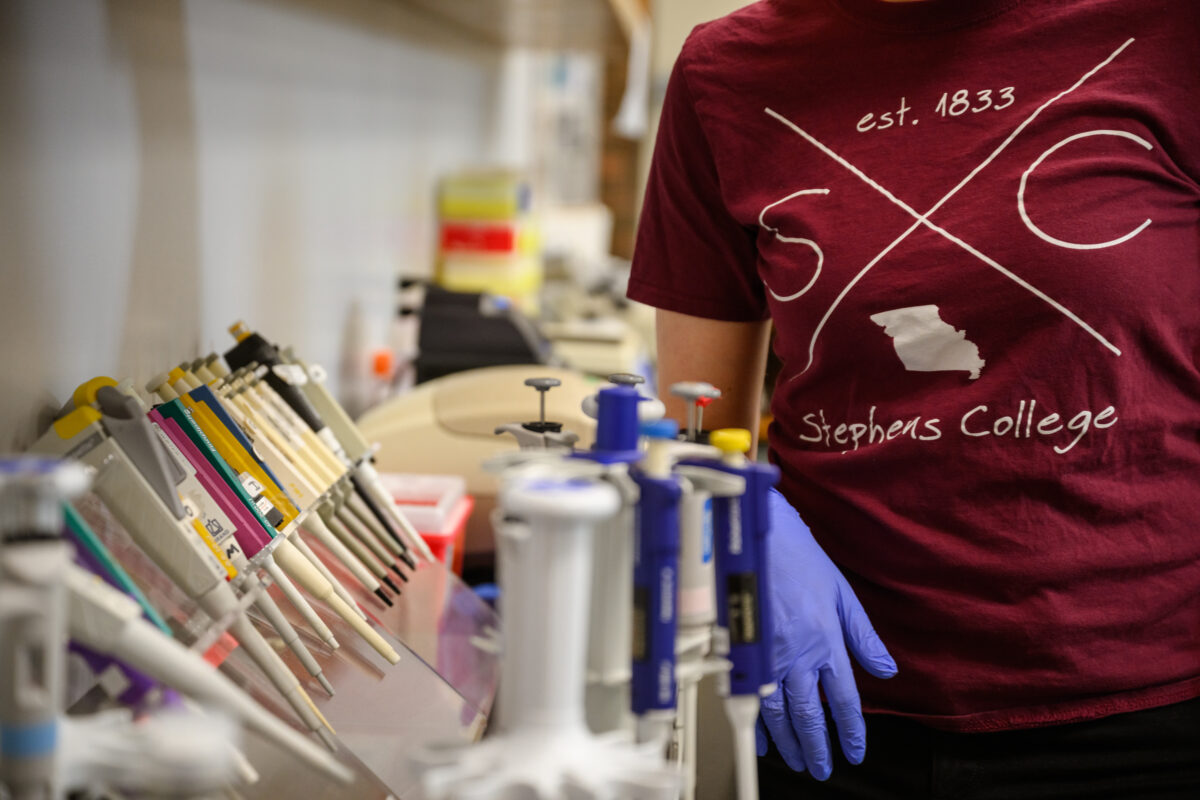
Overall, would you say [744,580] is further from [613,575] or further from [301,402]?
[301,402]

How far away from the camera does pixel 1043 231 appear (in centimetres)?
88

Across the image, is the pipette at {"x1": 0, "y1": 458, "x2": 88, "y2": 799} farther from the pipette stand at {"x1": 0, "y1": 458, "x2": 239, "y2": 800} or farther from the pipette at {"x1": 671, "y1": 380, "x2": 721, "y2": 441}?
the pipette at {"x1": 671, "y1": 380, "x2": 721, "y2": 441}

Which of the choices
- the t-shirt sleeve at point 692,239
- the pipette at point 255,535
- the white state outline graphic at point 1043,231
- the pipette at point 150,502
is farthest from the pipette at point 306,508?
the white state outline graphic at point 1043,231

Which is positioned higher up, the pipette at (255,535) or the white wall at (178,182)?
the white wall at (178,182)

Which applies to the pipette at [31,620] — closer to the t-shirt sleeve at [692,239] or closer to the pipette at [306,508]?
the pipette at [306,508]

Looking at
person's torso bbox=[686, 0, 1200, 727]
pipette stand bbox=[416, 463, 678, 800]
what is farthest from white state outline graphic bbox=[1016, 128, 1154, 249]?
pipette stand bbox=[416, 463, 678, 800]

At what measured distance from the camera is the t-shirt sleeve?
3.61 feet

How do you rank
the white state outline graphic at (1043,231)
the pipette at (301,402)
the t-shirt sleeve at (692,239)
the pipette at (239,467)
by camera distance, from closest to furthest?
the pipette at (239,467)
the white state outline graphic at (1043,231)
the pipette at (301,402)
the t-shirt sleeve at (692,239)

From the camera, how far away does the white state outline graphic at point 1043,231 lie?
2.86 ft

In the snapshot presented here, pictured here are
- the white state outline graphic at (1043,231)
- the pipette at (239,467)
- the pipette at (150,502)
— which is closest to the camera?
the pipette at (150,502)

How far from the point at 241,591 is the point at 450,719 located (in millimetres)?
250

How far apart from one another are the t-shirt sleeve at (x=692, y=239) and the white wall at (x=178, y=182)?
521 mm

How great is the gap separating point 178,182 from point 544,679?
2.85ft

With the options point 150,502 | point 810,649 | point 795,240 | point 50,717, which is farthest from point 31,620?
point 795,240
